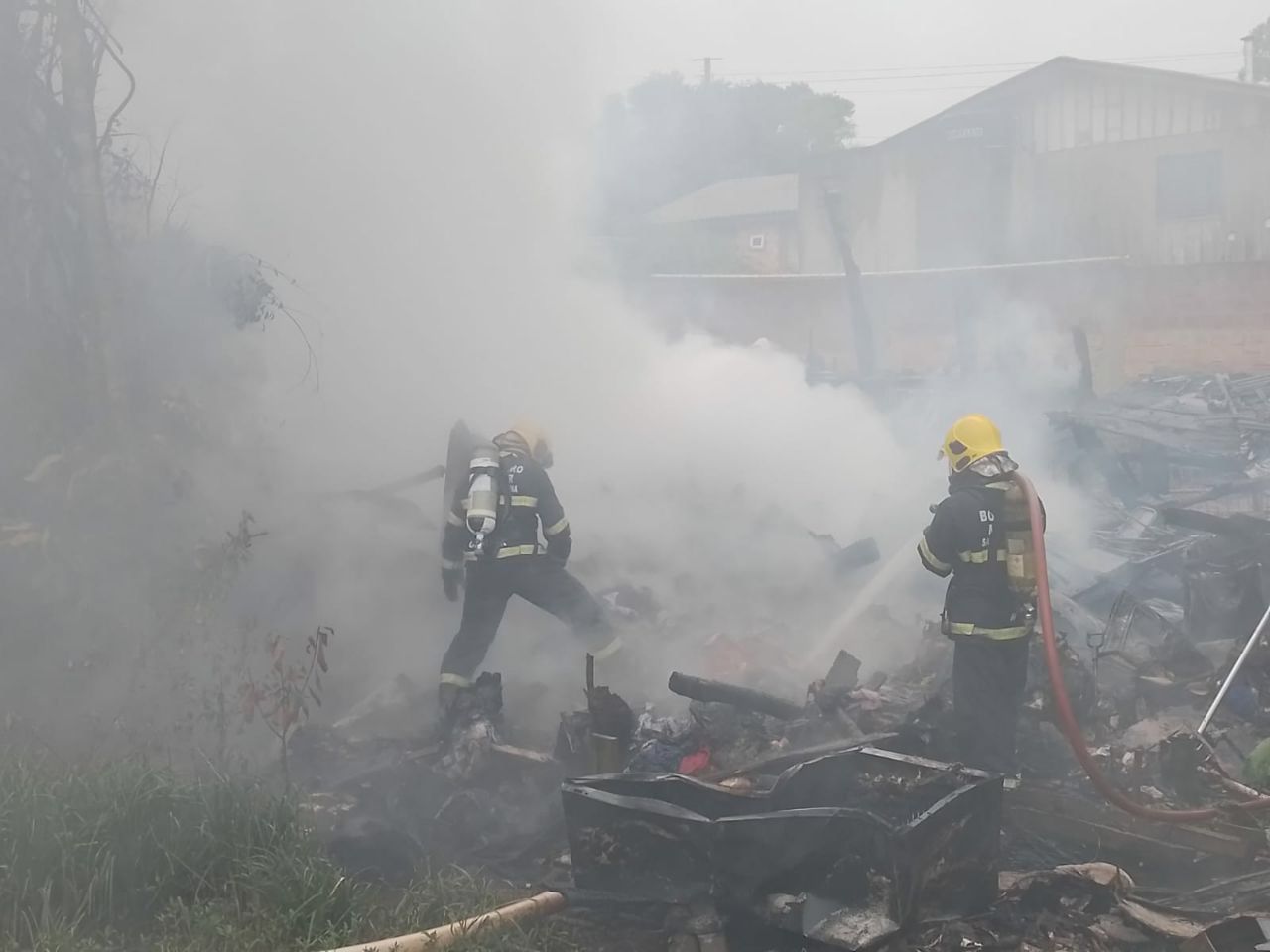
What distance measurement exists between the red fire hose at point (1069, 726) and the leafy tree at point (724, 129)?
1105 inches

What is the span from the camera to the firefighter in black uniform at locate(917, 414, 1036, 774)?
504 cm

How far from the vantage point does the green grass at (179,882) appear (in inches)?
141

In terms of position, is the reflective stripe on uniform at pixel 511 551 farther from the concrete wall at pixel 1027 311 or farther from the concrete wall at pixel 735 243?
the concrete wall at pixel 735 243

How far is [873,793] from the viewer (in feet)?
13.7

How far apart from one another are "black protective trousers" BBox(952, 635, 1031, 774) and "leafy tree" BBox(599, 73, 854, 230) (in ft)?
91.6

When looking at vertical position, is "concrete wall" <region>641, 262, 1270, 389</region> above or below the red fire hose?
above

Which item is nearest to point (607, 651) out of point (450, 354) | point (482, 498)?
point (482, 498)

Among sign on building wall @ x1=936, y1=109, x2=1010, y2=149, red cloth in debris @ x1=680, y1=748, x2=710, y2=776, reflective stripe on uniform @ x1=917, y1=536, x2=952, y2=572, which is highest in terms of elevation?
sign on building wall @ x1=936, y1=109, x2=1010, y2=149

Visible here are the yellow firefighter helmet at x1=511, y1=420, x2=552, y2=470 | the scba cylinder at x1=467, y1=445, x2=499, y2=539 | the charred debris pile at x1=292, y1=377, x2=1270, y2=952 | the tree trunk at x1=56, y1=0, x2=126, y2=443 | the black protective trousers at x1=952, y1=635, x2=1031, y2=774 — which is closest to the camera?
the charred debris pile at x1=292, y1=377, x2=1270, y2=952

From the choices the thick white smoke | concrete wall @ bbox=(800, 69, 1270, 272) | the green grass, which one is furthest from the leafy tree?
the green grass

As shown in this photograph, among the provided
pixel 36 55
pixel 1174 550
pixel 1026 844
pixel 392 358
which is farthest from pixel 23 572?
pixel 1174 550

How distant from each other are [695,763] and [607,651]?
1.08 m

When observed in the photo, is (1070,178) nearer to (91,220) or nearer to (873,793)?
(91,220)

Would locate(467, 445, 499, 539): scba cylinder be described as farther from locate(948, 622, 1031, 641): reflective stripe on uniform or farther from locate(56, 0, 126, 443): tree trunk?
locate(56, 0, 126, 443): tree trunk
